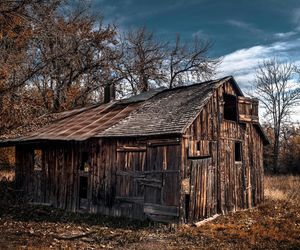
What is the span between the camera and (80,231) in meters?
13.0

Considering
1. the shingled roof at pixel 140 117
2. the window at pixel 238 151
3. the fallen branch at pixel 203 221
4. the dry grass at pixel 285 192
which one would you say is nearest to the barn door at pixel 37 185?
the shingled roof at pixel 140 117

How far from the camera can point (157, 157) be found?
1445 centimetres

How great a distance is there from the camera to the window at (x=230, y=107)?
18016 millimetres

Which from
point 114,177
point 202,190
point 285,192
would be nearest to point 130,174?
point 114,177

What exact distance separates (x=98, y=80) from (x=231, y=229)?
24.3 meters

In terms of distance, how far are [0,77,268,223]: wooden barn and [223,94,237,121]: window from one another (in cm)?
5

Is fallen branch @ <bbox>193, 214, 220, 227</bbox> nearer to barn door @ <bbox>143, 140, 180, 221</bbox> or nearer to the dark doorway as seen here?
barn door @ <bbox>143, 140, 180, 221</bbox>

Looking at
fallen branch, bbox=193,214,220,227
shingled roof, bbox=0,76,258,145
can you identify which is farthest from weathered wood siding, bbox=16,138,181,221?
fallen branch, bbox=193,214,220,227

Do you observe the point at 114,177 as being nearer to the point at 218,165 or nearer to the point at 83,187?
the point at 83,187

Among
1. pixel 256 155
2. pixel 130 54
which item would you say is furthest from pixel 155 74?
pixel 256 155

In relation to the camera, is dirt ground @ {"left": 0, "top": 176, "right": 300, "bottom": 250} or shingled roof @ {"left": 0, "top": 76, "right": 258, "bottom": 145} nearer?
dirt ground @ {"left": 0, "top": 176, "right": 300, "bottom": 250}

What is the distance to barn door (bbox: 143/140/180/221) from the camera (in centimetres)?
1389

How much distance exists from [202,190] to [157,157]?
7.51ft

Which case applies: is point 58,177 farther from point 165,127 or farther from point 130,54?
point 130,54
